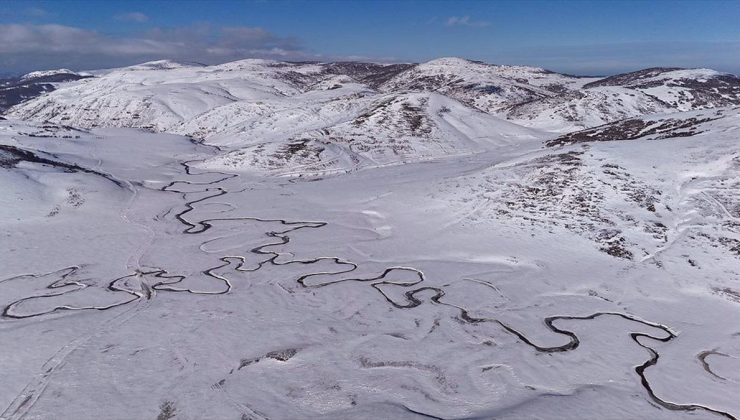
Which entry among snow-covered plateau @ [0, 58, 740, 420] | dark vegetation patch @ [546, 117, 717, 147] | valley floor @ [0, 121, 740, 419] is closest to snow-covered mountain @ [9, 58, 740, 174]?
snow-covered plateau @ [0, 58, 740, 420]

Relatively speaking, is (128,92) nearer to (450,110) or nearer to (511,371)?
(450,110)

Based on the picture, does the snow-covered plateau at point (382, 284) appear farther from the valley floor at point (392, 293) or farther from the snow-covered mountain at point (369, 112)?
the snow-covered mountain at point (369, 112)

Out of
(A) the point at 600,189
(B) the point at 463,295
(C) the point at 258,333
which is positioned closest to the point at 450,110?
(A) the point at 600,189

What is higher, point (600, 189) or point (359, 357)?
point (600, 189)

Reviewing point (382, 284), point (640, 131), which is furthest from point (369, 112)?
point (382, 284)

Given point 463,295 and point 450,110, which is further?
point 450,110

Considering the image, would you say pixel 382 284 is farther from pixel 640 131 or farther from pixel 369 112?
pixel 369 112
